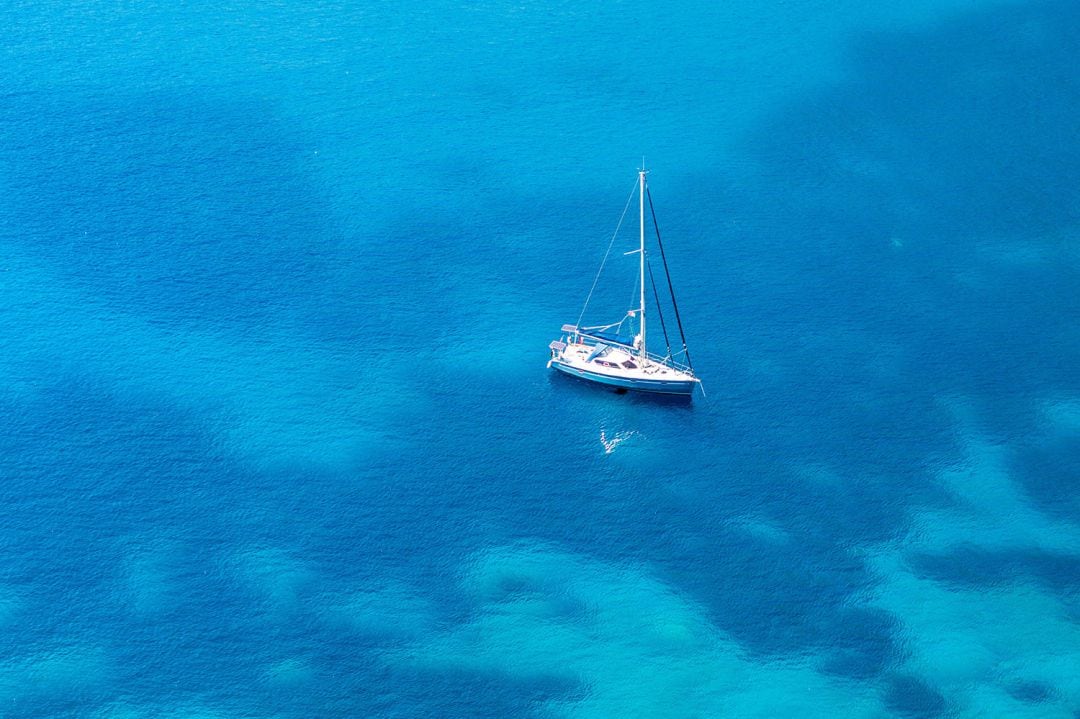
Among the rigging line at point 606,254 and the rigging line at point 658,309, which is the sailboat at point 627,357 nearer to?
the rigging line at point 658,309

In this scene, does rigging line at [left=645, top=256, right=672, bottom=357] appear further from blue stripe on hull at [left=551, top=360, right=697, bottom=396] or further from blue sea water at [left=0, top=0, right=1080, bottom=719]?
blue stripe on hull at [left=551, top=360, right=697, bottom=396]

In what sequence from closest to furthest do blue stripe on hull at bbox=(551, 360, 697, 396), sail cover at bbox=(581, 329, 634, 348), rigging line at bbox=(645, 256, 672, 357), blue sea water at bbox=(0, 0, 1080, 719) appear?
blue sea water at bbox=(0, 0, 1080, 719) < blue stripe on hull at bbox=(551, 360, 697, 396) < rigging line at bbox=(645, 256, 672, 357) < sail cover at bbox=(581, 329, 634, 348)

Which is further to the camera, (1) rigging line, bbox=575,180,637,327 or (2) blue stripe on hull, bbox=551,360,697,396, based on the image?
(1) rigging line, bbox=575,180,637,327

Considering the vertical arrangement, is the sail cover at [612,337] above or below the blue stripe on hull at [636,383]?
above

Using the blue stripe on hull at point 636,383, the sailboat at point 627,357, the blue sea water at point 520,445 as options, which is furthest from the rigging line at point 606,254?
the blue stripe on hull at point 636,383

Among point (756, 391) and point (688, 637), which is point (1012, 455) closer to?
point (756, 391)

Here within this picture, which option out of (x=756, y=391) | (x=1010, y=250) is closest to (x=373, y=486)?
(x=756, y=391)

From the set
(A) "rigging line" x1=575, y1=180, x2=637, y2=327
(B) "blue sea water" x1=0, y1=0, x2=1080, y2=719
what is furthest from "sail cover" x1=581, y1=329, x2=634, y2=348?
(B) "blue sea water" x1=0, y1=0, x2=1080, y2=719

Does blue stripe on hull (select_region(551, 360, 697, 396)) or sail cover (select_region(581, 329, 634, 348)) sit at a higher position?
sail cover (select_region(581, 329, 634, 348))
